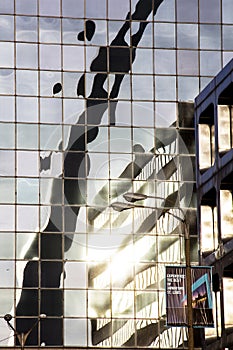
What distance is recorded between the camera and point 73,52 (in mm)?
80688

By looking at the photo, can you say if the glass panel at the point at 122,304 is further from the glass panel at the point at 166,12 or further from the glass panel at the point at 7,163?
the glass panel at the point at 166,12

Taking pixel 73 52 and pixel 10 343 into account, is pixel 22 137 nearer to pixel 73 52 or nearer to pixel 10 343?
pixel 73 52

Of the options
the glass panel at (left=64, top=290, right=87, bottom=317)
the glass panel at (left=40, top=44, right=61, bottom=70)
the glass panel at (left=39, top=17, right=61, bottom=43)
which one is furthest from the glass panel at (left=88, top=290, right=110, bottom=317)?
the glass panel at (left=39, top=17, right=61, bottom=43)

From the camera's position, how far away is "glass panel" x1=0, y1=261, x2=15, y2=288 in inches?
3034

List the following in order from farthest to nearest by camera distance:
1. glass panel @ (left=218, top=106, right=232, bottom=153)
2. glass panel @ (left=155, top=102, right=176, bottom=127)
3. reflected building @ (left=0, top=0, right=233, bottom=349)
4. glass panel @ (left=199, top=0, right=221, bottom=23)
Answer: glass panel @ (left=199, top=0, right=221, bottom=23), glass panel @ (left=155, top=102, right=176, bottom=127), reflected building @ (left=0, top=0, right=233, bottom=349), glass panel @ (left=218, top=106, right=232, bottom=153)

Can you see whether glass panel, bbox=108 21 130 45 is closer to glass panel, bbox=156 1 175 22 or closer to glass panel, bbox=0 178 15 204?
glass panel, bbox=156 1 175 22

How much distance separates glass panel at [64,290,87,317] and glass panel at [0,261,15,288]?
11.7 feet

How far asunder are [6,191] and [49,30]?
11024mm

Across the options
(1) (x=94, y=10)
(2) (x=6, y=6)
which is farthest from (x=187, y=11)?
(2) (x=6, y=6)

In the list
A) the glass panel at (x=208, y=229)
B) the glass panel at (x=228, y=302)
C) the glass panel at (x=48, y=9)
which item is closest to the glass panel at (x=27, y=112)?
the glass panel at (x=48, y=9)

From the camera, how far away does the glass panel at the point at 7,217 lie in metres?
78.2

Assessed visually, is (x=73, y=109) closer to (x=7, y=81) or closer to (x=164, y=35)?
(x=7, y=81)

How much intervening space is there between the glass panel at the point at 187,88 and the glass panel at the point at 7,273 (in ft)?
51.9

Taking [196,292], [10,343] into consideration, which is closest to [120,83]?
[10,343]
